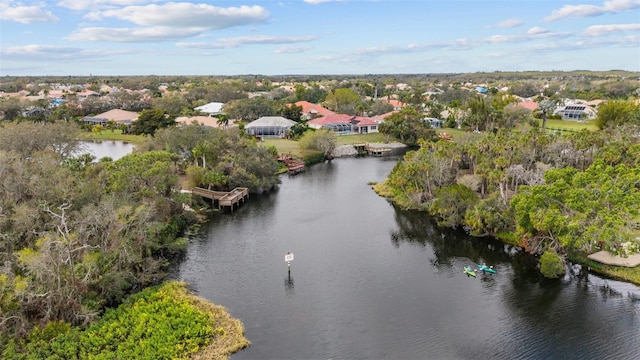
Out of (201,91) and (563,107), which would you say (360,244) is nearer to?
(563,107)

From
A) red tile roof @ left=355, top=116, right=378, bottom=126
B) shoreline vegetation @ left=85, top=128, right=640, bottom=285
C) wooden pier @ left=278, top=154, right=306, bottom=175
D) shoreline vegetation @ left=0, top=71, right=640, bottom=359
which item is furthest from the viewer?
red tile roof @ left=355, top=116, right=378, bottom=126

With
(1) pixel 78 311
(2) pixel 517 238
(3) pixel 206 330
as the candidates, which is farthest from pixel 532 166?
(1) pixel 78 311

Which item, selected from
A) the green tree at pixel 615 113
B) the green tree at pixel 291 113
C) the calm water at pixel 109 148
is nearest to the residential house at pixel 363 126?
the green tree at pixel 291 113

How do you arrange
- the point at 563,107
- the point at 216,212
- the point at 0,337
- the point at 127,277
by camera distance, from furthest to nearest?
the point at 563,107 < the point at 216,212 < the point at 127,277 < the point at 0,337

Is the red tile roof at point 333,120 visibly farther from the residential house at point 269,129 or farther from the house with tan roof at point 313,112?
the house with tan roof at point 313,112

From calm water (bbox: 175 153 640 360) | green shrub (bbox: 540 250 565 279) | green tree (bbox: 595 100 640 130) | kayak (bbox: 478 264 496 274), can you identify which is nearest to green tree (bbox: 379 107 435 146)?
green tree (bbox: 595 100 640 130)

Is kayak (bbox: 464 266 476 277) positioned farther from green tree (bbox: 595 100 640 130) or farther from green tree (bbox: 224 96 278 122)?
green tree (bbox: 224 96 278 122)
